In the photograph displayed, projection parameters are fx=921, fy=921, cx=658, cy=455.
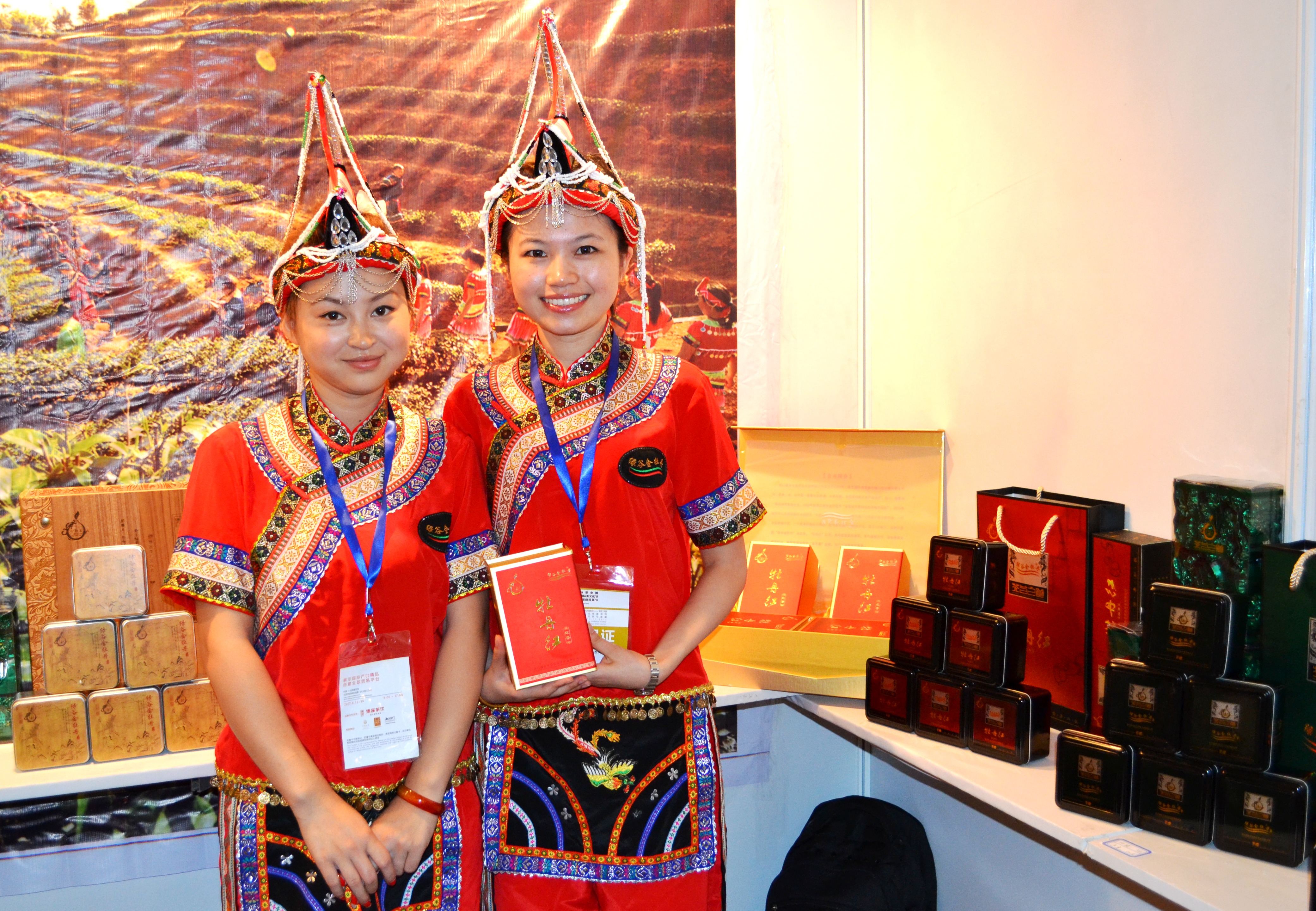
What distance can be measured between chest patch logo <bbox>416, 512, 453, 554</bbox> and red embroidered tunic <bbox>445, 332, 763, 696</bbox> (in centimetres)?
12

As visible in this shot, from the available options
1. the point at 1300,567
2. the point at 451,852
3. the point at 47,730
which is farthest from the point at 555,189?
the point at 47,730

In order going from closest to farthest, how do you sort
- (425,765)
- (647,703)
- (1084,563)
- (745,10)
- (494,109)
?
(425,765)
(647,703)
(1084,563)
(494,109)
(745,10)

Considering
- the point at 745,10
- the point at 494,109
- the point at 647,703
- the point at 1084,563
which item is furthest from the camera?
the point at 745,10

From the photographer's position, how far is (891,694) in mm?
2035

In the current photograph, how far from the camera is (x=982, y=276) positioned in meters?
2.29

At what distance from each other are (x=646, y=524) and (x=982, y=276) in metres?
1.21

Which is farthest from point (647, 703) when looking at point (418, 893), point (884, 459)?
point (884, 459)

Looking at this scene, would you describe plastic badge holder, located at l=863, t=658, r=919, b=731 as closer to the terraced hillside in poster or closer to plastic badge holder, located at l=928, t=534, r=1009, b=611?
plastic badge holder, located at l=928, t=534, r=1009, b=611

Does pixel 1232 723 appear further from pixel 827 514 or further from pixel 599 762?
pixel 827 514

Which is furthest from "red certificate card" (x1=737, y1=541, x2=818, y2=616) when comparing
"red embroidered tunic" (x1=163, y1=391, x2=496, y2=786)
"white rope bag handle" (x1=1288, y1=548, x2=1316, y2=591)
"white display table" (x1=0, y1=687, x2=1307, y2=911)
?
"white rope bag handle" (x1=1288, y1=548, x2=1316, y2=591)

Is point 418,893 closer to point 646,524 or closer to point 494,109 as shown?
point 646,524

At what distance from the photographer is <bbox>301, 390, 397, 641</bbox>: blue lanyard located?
1.41 meters

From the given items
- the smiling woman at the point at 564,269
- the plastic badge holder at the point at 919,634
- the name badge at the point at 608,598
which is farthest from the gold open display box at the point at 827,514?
the smiling woman at the point at 564,269

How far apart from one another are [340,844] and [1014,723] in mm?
1236
